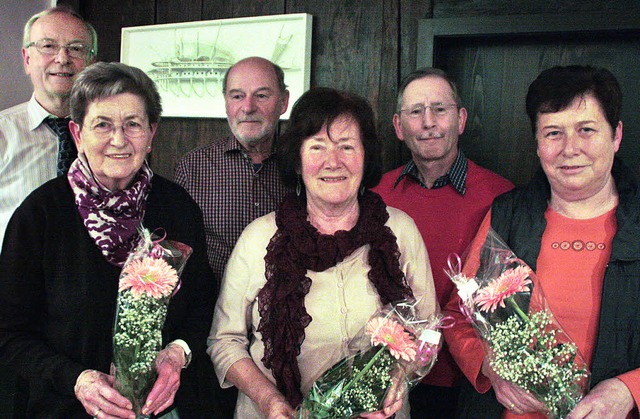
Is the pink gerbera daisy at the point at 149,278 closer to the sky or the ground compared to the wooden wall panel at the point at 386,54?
closer to the ground

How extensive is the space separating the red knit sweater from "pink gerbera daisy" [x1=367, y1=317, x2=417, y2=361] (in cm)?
87

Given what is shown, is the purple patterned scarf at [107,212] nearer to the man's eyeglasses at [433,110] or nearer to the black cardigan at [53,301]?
the black cardigan at [53,301]

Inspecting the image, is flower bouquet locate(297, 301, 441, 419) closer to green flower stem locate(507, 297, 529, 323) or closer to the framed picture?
green flower stem locate(507, 297, 529, 323)

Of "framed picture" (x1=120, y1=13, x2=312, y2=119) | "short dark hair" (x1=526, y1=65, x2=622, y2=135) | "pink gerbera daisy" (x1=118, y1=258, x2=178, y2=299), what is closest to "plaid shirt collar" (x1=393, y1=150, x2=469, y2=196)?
"short dark hair" (x1=526, y1=65, x2=622, y2=135)

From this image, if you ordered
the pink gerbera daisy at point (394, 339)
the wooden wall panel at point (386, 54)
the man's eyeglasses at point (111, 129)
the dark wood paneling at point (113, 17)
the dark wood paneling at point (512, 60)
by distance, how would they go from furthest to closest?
1. the dark wood paneling at point (113, 17)
2. the wooden wall panel at point (386, 54)
3. the dark wood paneling at point (512, 60)
4. the man's eyeglasses at point (111, 129)
5. the pink gerbera daisy at point (394, 339)

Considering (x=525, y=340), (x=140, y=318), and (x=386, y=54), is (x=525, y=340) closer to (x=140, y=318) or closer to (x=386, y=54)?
(x=140, y=318)

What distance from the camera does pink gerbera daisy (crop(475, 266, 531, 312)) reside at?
5.73 feet

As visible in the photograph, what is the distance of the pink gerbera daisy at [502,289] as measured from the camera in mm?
1746

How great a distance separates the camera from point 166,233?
81.7 inches

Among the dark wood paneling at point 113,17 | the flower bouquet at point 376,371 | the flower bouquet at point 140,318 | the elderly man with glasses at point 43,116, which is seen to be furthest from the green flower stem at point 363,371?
the dark wood paneling at point 113,17

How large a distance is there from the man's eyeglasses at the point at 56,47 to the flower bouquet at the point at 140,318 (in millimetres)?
1292

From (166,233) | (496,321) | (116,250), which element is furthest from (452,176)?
(116,250)

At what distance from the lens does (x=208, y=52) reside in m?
3.71

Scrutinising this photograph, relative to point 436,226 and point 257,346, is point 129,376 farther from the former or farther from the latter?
point 436,226
